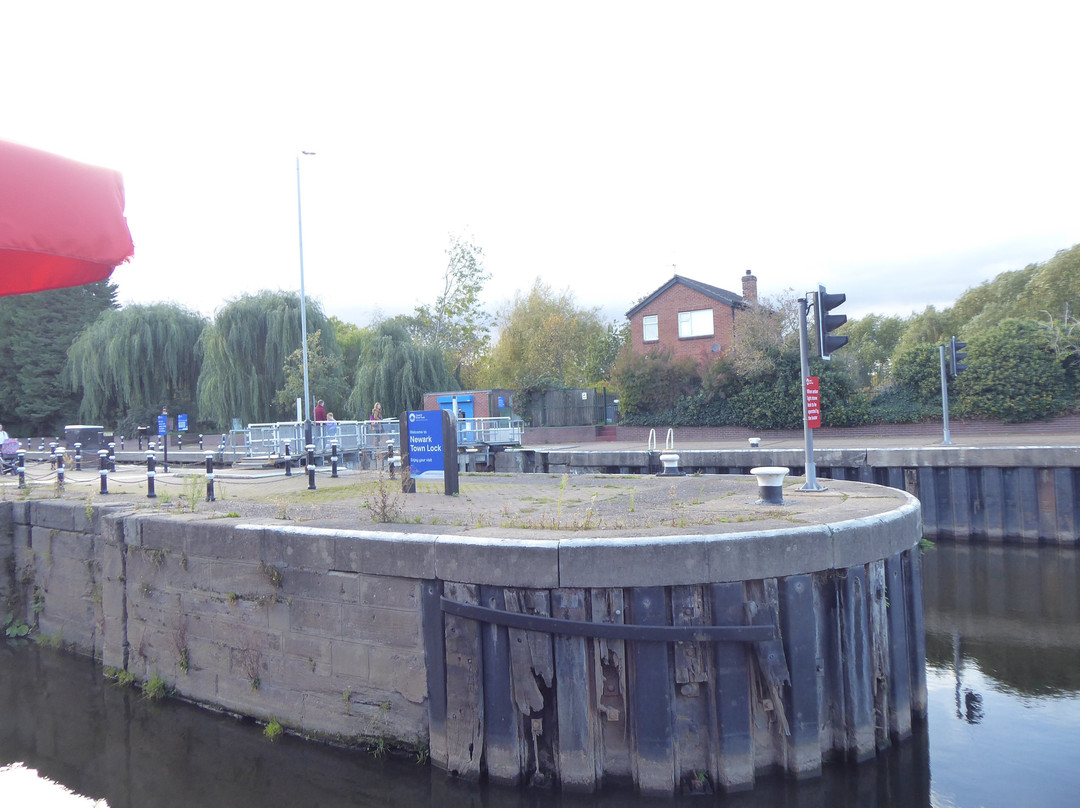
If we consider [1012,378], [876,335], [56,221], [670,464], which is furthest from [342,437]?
[876,335]

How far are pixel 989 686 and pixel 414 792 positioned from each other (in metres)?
6.63

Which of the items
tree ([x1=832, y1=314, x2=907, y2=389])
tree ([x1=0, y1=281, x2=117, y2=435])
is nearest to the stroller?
tree ([x1=0, y1=281, x2=117, y2=435])

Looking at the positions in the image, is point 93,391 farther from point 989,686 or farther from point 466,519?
point 989,686

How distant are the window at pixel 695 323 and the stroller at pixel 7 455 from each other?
26919 mm

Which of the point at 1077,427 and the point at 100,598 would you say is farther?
the point at 1077,427

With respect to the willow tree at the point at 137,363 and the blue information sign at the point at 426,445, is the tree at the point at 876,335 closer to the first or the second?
the willow tree at the point at 137,363

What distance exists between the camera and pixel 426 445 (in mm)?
12469

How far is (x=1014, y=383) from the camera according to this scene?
24.4m

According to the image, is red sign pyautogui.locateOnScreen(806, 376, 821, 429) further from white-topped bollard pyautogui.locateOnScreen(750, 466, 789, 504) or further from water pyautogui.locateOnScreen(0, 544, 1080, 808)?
water pyautogui.locateOnScreen(0, 544, 1080, 808)

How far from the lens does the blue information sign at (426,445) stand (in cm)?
1228

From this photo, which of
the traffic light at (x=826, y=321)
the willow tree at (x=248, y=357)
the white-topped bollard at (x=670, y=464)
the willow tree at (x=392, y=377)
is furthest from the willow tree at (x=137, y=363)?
the traffic light at (x=826, y=321)

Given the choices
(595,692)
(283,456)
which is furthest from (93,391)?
(595,692)

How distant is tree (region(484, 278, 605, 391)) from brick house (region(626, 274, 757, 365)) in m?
6.72

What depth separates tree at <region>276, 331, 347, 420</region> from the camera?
101ft
